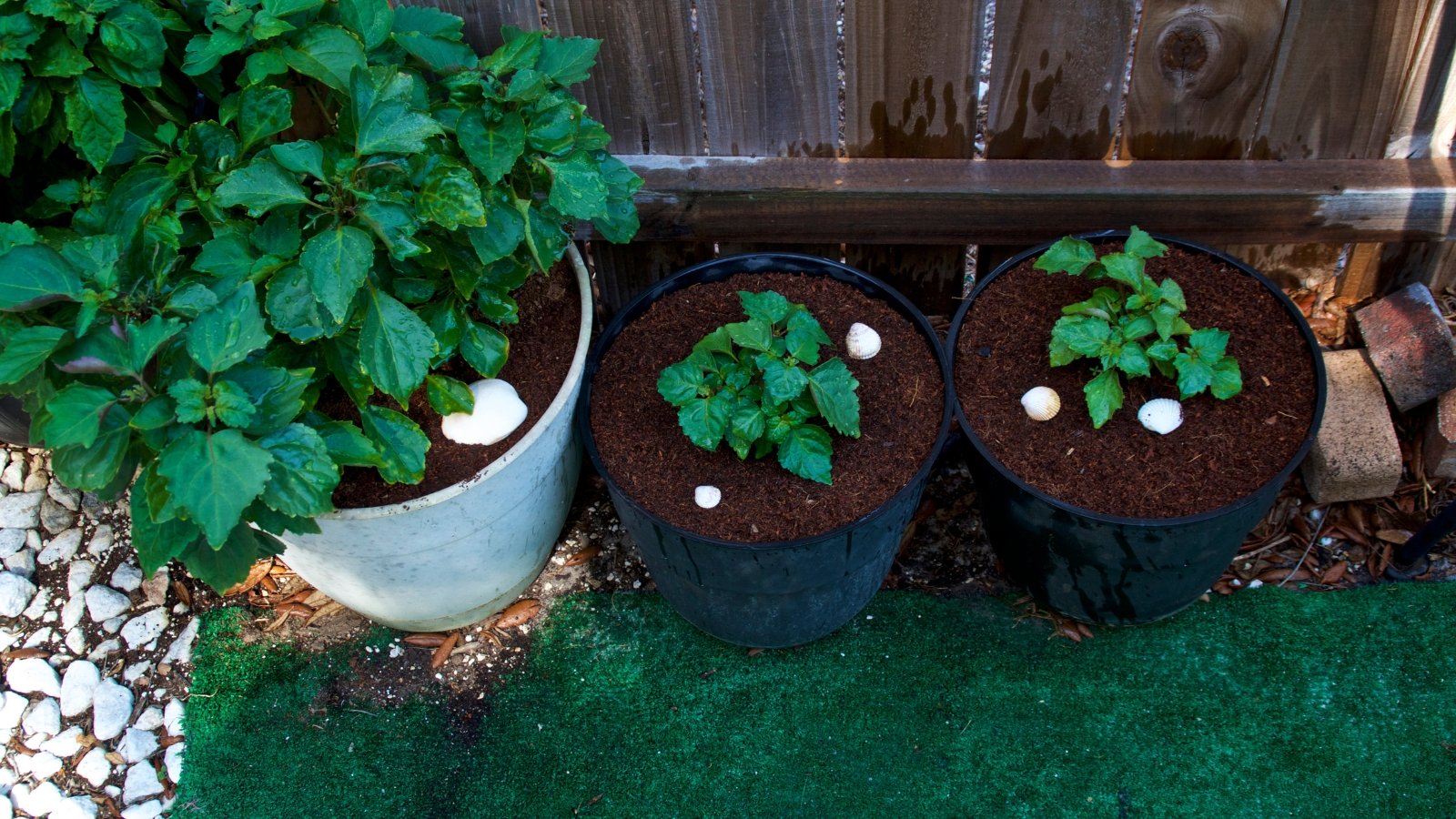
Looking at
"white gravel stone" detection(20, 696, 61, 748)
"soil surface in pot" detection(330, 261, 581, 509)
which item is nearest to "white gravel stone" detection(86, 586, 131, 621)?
"white gravel stone" detection(20, 696, 61, 748)

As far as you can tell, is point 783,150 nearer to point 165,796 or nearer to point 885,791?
point 885,791

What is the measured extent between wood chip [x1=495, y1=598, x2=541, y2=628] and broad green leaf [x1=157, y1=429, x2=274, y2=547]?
1.14 meters

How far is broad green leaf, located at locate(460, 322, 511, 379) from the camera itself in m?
2.21

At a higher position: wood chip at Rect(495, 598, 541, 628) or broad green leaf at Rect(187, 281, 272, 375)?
broad green leaf at Rect(187, 281, 272, 375)

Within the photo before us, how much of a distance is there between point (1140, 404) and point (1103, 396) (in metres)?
0.14

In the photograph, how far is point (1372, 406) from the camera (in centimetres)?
274

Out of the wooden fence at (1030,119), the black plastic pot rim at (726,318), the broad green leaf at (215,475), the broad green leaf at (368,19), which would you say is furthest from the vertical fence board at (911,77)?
the broad green leaf at (215,475)

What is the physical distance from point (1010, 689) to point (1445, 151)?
1.66 meters

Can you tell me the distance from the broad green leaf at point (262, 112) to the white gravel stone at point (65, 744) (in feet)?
5.29

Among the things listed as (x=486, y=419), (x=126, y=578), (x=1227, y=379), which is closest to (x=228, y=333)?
(x=486, y=419)

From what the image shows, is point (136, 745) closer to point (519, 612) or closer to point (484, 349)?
point (519, 612)

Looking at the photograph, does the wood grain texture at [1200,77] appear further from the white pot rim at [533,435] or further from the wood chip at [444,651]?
the wood chip at [444,651]

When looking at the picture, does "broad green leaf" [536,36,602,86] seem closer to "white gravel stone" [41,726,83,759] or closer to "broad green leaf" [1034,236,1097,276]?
"broad green leaf" [1034,236,1097,276]

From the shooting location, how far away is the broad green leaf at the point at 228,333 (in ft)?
5.70
